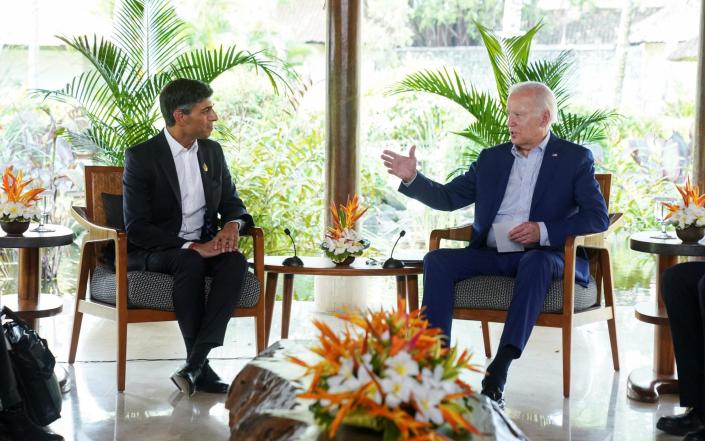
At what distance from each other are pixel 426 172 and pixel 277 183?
3.31ft

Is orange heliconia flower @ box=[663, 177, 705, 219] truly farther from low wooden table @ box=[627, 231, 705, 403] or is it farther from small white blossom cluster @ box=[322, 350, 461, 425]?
small white blossom cluster @ box=[322, 350, 461, 425]

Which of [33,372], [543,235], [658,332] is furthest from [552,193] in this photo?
[33,372]

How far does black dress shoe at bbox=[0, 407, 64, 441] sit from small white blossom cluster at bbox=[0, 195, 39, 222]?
1.20m

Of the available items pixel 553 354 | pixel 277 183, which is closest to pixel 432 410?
pixel 553 354

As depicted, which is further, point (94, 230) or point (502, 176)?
point (502, 176)

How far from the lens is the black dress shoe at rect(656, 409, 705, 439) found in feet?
11.5

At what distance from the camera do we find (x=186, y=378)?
3795 millimetres

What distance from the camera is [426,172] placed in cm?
645

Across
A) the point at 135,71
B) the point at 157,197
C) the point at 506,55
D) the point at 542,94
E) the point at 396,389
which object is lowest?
the point at 396,389

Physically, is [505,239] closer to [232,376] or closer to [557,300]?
[557,300]

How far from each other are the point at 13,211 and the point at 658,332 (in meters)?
2.92

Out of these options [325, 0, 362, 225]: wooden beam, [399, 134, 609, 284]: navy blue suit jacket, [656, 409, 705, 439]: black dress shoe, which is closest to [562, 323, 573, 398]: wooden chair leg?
[399, 134, 609, 284]: navy blue suit jacket

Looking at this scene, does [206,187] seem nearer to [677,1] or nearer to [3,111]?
[3,111]

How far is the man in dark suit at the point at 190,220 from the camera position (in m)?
3.91
